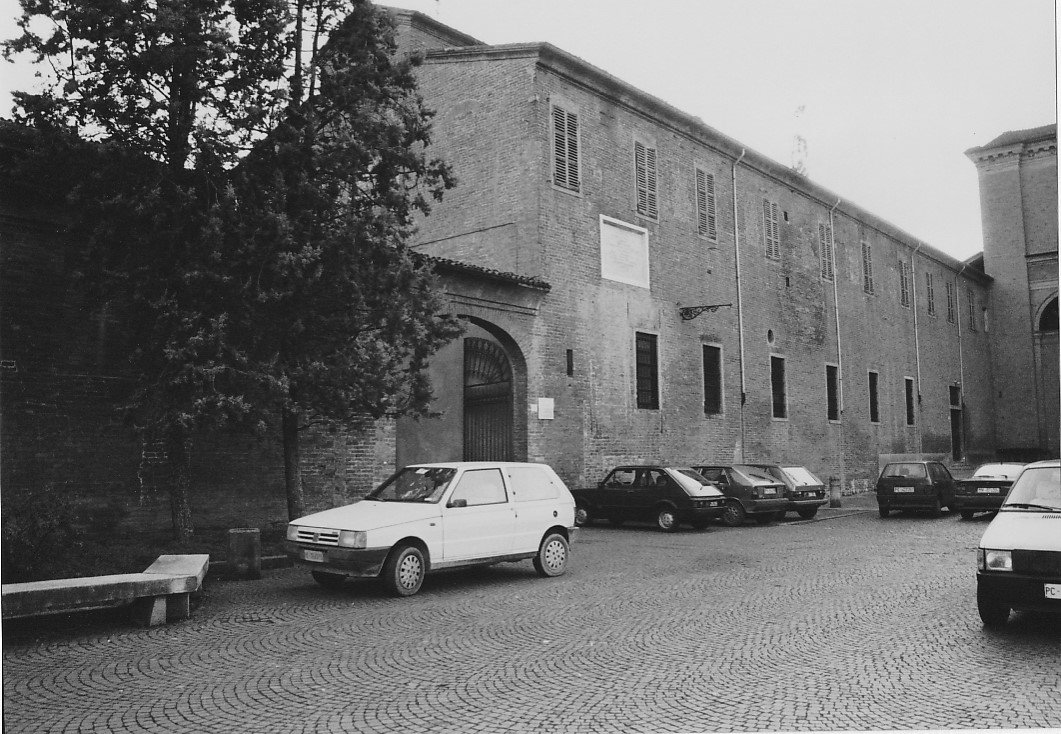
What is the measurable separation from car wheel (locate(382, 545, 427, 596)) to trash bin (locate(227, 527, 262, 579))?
7.15 ft

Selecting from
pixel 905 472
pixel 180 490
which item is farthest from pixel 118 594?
pixel 905 472

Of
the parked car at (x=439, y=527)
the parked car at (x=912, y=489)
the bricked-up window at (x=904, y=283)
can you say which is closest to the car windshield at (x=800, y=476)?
the parked car at (x=912, y=489)

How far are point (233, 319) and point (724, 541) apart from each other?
8968mm

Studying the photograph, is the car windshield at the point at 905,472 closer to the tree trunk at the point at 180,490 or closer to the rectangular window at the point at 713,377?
the rectangular window at the point at 713,377

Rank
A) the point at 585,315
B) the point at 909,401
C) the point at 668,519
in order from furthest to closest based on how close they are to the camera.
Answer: the point at 909,401
the point at 585,315
the point at 668,519

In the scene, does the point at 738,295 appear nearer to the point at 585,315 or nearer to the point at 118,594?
the point at 585,315

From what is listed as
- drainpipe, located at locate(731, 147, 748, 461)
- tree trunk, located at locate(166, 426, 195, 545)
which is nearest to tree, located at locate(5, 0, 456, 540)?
tree trunk, located at locate(166, 426, 195, 545)

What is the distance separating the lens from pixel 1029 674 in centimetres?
580

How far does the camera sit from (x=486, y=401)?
19.1 meters

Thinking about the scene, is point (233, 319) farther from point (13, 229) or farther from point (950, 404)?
point (950, 404)

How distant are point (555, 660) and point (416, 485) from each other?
4.33m

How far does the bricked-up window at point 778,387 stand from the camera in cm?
2669

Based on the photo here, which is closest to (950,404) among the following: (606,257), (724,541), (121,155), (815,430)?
(815,430)

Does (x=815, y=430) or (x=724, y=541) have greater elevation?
(x=815, y=430)
